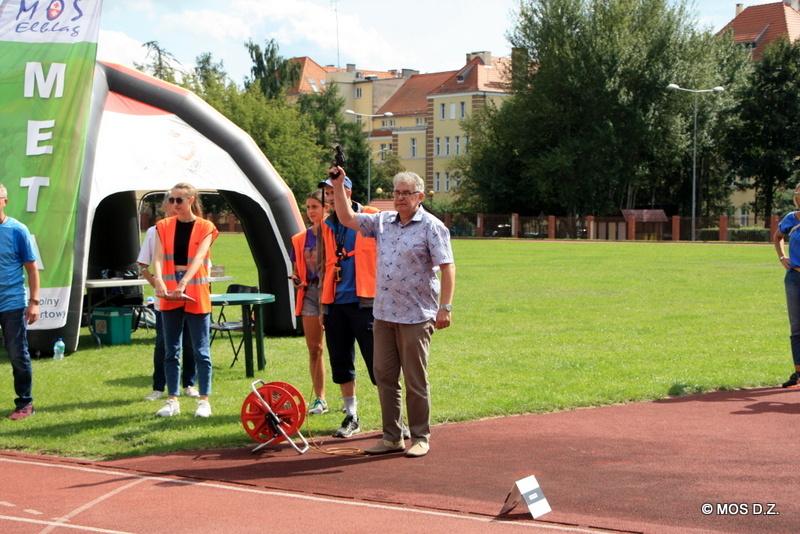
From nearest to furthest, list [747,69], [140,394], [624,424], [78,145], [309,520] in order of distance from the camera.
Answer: [309,520]
[624,424]
[140,394]
[78,145]
[747,69]

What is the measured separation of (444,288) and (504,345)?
595cm

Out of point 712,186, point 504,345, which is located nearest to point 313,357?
point 504,345

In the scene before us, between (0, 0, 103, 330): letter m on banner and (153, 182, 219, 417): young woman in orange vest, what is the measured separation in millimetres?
3901

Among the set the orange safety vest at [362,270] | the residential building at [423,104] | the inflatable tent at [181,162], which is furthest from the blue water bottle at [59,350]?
the residential building at [423,104]

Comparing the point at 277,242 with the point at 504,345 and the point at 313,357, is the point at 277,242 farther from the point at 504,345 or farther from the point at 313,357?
the point at 313,357

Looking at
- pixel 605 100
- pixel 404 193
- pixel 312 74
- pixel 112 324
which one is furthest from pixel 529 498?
pixel 312 74

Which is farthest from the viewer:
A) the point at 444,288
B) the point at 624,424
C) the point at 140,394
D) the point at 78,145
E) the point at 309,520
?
the point at 78,145

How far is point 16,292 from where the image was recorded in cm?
786

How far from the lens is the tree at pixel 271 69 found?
8012 cm

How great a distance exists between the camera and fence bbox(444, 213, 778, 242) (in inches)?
2170

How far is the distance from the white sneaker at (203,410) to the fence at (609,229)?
4896 cm

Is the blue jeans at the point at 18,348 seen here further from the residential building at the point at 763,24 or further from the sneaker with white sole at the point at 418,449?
the residential building at the point at 763,24

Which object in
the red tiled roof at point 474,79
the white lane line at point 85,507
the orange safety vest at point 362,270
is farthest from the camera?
the red tiled roof at point 474,79

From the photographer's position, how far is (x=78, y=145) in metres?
11.7
